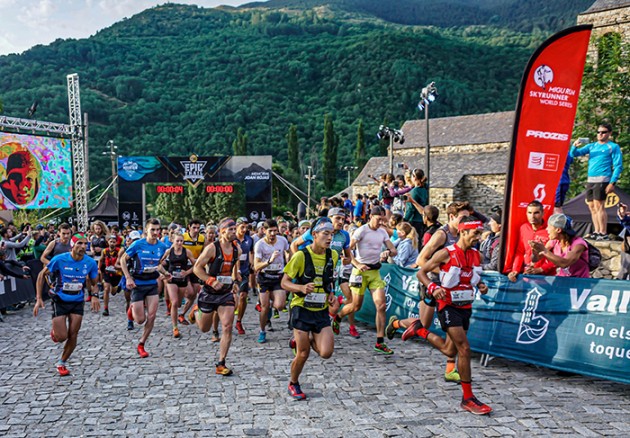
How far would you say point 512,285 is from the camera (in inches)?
276

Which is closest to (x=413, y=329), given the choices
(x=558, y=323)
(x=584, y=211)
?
(x=558, y=323)

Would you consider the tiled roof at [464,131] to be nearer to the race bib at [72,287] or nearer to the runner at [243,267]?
the runner at [243,267]

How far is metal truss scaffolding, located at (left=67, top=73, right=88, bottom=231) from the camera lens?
77.5ft

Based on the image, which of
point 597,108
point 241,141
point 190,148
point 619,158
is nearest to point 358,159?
point 241,141

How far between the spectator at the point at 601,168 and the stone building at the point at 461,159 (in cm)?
2700

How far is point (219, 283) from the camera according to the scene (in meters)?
7.17

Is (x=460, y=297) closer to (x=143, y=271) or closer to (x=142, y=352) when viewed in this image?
(x=142, y=352)

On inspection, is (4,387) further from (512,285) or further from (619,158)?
(619,158)

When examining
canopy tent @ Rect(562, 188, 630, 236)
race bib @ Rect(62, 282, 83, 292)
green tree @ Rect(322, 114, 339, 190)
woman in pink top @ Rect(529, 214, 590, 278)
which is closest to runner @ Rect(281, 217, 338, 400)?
woman in pink top @ Rect(529, 214, 590, 278)

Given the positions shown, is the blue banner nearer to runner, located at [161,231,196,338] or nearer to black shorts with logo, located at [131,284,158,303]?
black shorts with logo, located at [131,284,158,303]

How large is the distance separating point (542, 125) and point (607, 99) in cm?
2543

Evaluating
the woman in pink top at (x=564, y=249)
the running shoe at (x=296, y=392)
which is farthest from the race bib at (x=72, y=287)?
the woman in pink top at (x=564, y=249)

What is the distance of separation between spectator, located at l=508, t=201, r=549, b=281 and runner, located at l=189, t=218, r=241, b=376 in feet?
12.4

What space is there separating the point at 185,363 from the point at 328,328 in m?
2.58
